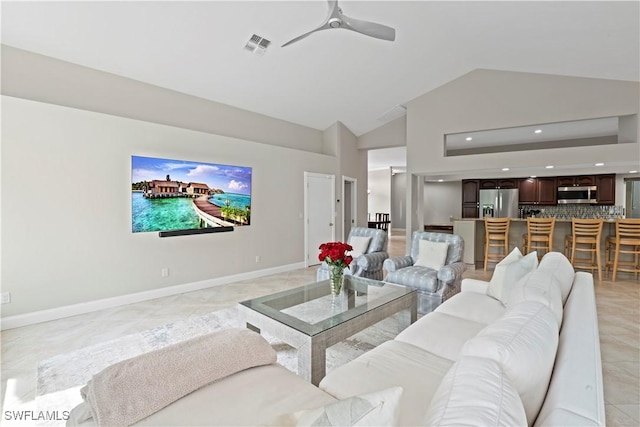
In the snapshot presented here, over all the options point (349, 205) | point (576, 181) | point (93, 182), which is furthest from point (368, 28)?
point (576, 181)

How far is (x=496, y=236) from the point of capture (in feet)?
19.1

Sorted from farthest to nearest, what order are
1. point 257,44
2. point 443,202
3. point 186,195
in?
point 443,202 → point 186,195 → point 257,44

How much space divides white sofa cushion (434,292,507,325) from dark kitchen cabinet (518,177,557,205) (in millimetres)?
6855

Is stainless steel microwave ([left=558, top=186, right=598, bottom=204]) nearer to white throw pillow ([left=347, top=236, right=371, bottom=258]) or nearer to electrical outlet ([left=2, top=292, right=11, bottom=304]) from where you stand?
white throw pillow ([left=347, top=236, right=371, bottom=258])

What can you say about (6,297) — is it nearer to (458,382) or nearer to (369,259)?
(369,259)

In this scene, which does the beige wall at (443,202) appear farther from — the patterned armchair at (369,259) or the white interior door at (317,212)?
the patterned armchair at (369,259)

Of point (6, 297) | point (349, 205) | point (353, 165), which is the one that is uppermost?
point (353, 165)

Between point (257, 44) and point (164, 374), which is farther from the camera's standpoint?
point (257, 44)

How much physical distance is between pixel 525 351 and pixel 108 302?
14.6 ft

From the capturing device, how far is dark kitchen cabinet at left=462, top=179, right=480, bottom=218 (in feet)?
29.5

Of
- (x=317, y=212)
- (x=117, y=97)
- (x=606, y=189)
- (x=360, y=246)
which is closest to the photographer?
(x=117, y=97)

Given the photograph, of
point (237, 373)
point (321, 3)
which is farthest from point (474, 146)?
point (237, 373)

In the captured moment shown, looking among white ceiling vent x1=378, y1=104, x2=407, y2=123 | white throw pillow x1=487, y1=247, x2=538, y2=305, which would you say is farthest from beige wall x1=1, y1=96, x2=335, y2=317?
white throw pillow x1=487, y1=247, x2=538, y2=305

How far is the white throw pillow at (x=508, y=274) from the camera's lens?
8.31ft
